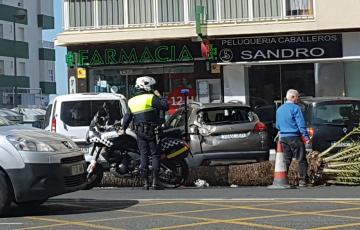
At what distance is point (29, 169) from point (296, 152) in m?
5.09

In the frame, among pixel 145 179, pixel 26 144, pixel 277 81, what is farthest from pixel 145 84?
pixel 277 81

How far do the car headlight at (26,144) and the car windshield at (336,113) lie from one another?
6.54 m

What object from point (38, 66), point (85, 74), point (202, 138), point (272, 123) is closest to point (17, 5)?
point (38, 66)

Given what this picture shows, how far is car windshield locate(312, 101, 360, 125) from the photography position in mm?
14125

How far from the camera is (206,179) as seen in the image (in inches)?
522

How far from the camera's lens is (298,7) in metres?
21.7

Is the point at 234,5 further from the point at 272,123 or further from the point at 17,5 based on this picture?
the point at 17,5

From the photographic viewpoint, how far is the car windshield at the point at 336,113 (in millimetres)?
14125

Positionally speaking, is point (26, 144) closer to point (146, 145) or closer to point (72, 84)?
point (146, 145)

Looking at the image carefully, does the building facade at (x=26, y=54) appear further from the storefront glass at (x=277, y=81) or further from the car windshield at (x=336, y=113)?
the car windshield at (x=336, y=113)

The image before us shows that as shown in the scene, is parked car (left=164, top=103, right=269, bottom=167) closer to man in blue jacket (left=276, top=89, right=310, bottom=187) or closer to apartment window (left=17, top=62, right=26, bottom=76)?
man in blue jacket (left=276, top=89, right=310, bottom=187)

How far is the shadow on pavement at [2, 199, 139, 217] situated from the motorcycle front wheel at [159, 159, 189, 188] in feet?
6.00

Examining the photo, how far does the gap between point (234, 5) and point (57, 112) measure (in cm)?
887

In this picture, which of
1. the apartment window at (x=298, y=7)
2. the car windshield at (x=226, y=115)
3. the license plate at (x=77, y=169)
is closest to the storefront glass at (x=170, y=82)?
the apartment window at (x=298, y=7)
